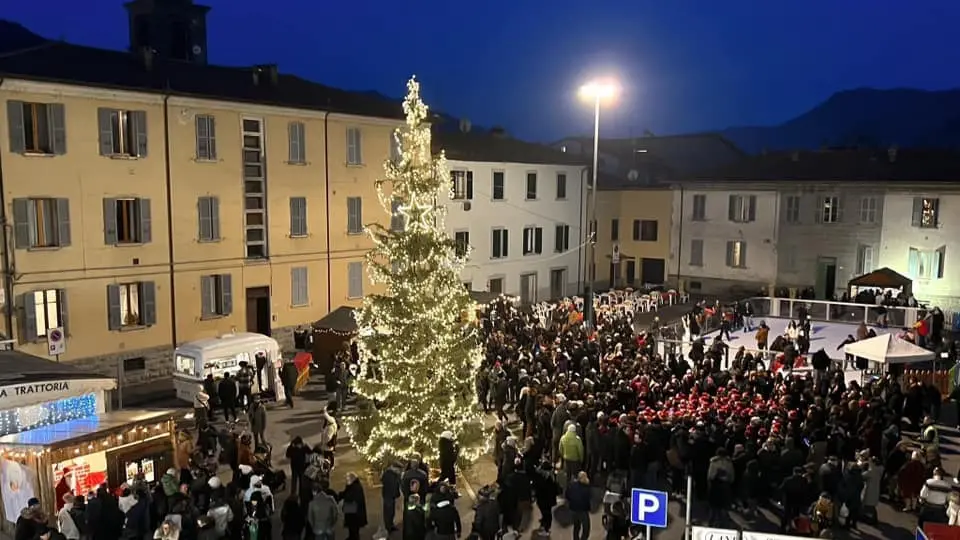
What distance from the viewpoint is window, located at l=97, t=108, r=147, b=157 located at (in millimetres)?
24172

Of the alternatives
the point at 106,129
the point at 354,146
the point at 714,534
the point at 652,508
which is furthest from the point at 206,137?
the point at 714,534

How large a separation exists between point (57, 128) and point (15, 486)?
13467 millimetres

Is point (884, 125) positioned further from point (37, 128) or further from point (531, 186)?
point (37, 128)

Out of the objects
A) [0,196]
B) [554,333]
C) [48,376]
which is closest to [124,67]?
[0,196]

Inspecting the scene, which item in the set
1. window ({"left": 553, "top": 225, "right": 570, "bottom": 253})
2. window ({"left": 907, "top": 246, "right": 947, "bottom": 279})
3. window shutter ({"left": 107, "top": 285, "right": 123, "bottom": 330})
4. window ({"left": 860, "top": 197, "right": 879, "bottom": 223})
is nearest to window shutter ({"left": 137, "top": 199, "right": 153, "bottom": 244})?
window shutter ({"left": 107, "top": 285, "right": 123, "bottom": 330})

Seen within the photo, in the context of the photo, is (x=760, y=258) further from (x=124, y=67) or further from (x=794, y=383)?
(x=124, y=67)

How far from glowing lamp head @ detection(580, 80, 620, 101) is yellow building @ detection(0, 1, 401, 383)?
10.1 m

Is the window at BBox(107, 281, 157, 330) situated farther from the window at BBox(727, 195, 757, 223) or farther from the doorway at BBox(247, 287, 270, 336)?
the window at BBox(727, 195, 757, 223)

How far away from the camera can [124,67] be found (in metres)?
26.9

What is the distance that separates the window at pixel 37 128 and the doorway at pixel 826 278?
35394 millimetres

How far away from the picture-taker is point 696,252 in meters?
45.1

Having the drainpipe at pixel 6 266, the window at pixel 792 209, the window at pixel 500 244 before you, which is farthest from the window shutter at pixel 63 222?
the window at pixel 792 209

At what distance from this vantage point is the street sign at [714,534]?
8.32 m

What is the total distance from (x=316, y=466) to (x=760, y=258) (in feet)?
115
